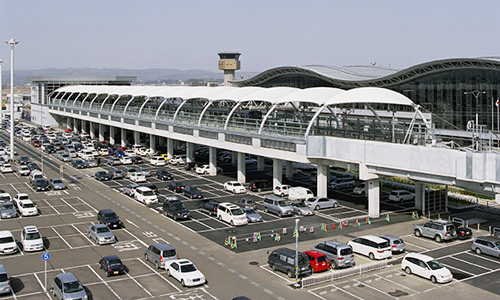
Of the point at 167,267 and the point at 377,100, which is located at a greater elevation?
the point at 377,100

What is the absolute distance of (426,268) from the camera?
28.6 meters

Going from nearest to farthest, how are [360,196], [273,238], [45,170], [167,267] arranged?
[167,267] → [273,238] → [360,196] → [45,170]

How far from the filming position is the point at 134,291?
1057 inches

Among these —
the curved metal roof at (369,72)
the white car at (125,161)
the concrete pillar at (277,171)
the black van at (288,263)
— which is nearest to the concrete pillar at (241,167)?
the concrete pillar at (277,171)

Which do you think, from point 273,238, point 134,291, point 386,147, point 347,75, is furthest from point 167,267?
point 347,75

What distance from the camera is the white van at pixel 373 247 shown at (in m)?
31.7

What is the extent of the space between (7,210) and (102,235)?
12.6 m

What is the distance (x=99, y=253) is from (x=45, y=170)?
38.6 m

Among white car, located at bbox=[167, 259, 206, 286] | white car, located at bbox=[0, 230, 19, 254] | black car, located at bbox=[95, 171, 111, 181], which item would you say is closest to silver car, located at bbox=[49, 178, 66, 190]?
black car, located at bbox=[95, 171, 111, 181]

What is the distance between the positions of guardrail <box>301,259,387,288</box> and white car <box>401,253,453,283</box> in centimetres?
149

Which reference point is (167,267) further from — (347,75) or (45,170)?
(347,75)

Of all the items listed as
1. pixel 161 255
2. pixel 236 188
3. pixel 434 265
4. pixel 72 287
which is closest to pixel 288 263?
pixel 161 255

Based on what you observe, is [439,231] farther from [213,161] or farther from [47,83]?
[47,83]

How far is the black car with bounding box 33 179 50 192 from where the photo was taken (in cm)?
5444
